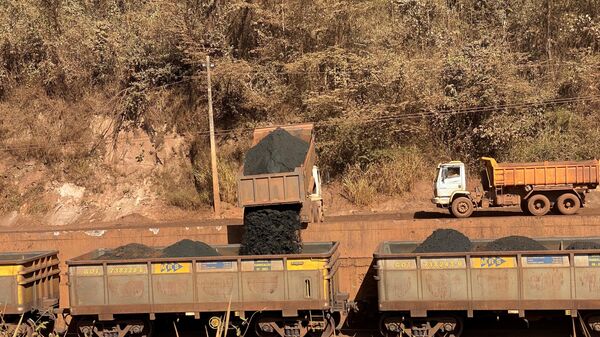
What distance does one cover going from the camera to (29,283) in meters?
12.4

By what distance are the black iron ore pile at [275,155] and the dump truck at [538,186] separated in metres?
5.81

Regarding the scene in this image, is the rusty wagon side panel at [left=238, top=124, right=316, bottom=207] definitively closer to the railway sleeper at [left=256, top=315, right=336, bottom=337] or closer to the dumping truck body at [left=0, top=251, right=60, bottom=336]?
the railway sleeper at [left=256, top=315, right=336, bottom=337]

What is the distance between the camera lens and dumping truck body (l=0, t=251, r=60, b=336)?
12.0 m

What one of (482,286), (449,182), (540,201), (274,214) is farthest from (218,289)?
(540,201)

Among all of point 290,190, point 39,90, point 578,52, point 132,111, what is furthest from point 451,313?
point 39,90

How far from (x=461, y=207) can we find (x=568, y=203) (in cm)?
334

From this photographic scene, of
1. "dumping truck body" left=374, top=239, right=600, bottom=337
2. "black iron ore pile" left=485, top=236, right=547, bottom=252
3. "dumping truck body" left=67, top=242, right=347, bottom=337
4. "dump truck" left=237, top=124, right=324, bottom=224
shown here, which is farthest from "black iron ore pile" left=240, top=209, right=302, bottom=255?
"black iron ore pile" left=485, top=236, right=547, bottom=252

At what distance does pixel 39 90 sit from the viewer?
104 ft

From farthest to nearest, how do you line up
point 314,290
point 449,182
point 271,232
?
point 449,182, point 271,232, point 314,290

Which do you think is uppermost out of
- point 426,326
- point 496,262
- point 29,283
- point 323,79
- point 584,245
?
point 323,79

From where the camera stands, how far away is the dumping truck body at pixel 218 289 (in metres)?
11.2

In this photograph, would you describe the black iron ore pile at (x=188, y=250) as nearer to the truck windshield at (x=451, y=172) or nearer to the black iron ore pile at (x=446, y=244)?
the black iron ore pile at (x=446, y=244)

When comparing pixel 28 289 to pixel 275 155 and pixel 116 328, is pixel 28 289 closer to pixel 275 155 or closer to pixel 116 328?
pixel 116 328

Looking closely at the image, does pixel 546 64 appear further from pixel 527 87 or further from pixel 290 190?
pixel 290 190
